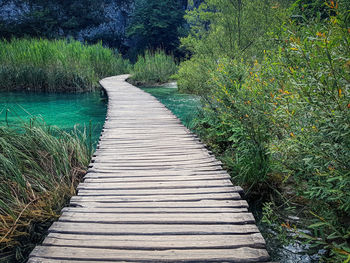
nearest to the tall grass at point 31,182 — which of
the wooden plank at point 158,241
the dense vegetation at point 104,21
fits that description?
the wooden plank at point 158,241

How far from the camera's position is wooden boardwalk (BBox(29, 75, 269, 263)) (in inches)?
66.8

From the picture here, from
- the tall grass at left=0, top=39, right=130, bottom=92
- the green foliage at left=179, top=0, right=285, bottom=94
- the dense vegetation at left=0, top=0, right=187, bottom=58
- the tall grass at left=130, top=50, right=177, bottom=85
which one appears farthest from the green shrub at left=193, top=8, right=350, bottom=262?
the dense vegetation at left=0, top=0, right=187, bottom=58

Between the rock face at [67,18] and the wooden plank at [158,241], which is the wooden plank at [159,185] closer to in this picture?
the wooden plank at [158,241]

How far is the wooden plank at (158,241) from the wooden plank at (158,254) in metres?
0.04

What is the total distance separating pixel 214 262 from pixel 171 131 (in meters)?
3.05

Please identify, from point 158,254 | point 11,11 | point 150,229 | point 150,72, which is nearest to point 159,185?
point 150,229

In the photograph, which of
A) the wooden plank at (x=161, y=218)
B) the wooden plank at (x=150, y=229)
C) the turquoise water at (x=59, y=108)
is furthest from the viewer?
the turquoise water at (x=59, y=108)

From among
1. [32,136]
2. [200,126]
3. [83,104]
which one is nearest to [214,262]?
[32,136]

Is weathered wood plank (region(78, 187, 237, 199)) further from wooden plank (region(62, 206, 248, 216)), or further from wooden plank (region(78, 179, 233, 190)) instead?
wooden plank (region(62, 206, 248, 216))

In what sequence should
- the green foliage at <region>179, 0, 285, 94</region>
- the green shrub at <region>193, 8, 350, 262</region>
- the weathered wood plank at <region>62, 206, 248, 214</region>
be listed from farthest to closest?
1. the green foliage at <region>179, 0, 285, 94</region>
2. the weathered wood plank at <region>62, 206, 248, 214</region>
3. the green shrub at <region>193, 8, 350, 262</region>

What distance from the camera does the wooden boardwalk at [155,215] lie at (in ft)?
5.57

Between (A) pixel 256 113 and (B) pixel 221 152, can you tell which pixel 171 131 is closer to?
(B) pixel 221 152

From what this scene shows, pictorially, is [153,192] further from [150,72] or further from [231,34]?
[150,72]

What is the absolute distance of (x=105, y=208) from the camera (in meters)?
2.23
